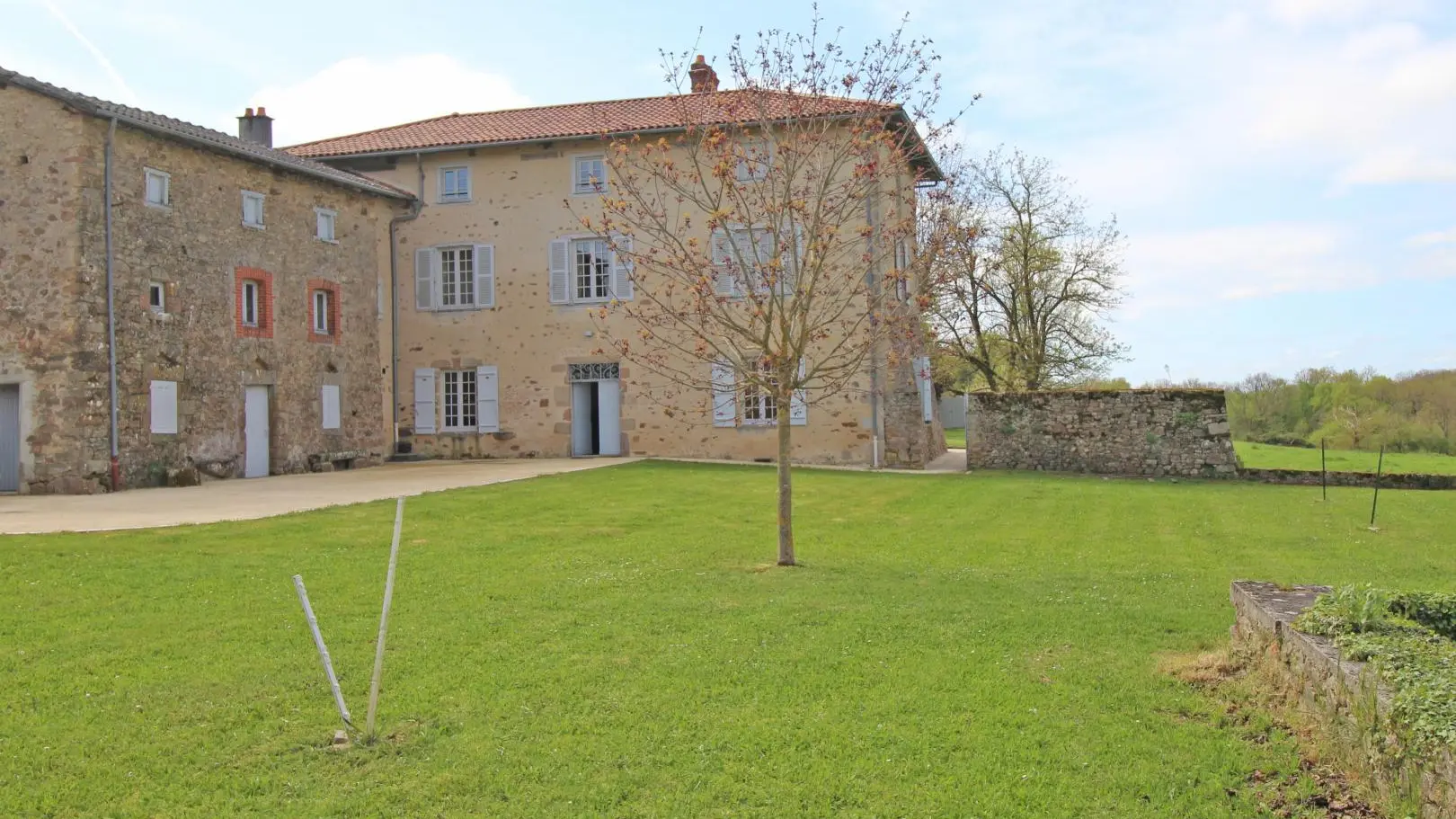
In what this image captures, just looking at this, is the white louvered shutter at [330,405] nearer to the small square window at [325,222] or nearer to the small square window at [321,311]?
the small square window at [321,311]

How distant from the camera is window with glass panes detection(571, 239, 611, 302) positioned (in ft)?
74.4

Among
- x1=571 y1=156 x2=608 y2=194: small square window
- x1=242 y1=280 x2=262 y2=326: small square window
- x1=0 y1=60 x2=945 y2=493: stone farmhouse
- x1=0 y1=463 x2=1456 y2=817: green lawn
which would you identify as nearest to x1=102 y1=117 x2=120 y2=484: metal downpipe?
x1=0 y1=60 x2=945 y2=493: stone farmhouse

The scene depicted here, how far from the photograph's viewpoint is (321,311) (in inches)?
819

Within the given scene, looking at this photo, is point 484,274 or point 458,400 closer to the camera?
point 484,274

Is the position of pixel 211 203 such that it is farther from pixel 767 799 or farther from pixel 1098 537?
pixel 767 799

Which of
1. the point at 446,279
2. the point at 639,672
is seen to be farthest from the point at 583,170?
the point at 639,672

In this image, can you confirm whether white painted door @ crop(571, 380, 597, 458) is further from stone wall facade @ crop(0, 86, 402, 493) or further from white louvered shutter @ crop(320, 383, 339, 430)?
white louvered shutter @ crop(320, 383, 339, 430)

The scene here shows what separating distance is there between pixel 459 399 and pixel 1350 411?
69.4 ft

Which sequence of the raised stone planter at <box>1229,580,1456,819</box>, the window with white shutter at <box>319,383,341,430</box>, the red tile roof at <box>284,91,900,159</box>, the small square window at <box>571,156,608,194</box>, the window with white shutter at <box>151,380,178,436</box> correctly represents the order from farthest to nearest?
1. the small square window at <box>571,156,608,194</box>
2. the red tile roof at <box>284,91,900,159</box>
3. the window with white shutter at <box>319,383,341,430</box>
4. the window with white shutter at <box>151,380,178,436</box>
5. the raised stone planter at <box>1229,580,1456,819</box>

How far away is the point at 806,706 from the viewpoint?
16.1ft

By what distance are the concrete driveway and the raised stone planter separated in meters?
10.5

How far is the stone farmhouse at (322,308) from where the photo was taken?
1550cm

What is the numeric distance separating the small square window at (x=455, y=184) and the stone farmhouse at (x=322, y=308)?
0.04 metres

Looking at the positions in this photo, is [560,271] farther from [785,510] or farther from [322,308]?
[785,510]
